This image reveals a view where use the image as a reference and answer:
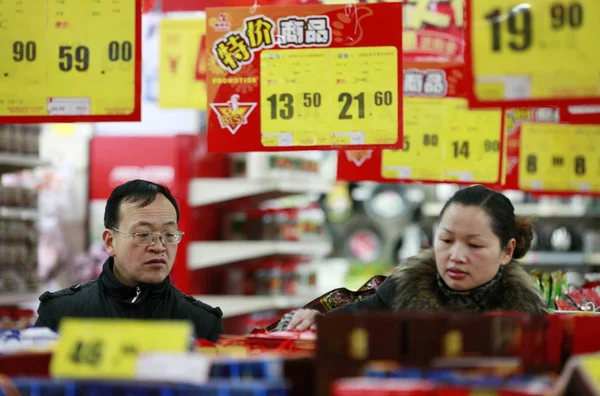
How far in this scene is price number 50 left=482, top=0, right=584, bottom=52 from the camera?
2725 millimetres

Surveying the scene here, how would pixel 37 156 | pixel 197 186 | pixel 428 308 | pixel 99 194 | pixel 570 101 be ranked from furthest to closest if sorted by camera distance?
pixel 99 194 < pixel 197 186 < pixel 37 156 < pixel 428 308 < pixel 570 101

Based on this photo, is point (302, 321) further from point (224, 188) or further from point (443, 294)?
point (224, 188)

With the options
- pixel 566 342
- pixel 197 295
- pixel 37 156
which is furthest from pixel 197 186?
pixel 566 342

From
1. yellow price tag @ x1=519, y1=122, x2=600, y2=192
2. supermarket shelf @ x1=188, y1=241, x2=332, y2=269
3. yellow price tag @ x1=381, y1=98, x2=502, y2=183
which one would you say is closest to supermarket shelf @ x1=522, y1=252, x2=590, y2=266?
supermarket shelf @ x1=188, y1=241, x2=332, y2=269

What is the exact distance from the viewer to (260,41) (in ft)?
13.1

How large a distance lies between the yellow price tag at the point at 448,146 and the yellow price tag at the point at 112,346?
3.42 metres

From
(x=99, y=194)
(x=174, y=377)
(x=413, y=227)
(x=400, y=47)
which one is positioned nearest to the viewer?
(x=174, y=377)

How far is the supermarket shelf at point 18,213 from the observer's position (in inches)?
267

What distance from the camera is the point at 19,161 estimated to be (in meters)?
6.59

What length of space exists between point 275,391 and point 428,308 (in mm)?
1364

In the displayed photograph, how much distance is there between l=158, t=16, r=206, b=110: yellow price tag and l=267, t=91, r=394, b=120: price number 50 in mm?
2748

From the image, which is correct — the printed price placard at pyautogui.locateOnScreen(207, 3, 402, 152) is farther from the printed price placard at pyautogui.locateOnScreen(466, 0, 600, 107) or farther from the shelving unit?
the shelving unit

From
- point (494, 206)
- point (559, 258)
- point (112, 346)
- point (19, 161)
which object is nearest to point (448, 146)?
point (494, 206)

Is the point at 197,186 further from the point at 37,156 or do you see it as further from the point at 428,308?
the point at 428,308
